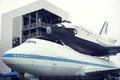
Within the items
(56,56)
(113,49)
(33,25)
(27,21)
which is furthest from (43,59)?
(27,21)

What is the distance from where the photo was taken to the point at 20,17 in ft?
172

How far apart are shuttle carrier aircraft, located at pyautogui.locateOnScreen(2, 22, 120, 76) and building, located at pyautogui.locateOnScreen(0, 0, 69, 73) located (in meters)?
15.2

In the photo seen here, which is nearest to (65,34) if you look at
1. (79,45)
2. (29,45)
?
(79,45)

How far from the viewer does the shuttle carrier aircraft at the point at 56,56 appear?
19078 mm

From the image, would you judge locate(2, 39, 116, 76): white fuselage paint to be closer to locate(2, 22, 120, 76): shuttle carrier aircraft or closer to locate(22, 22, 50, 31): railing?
locate(2, 22, 120, 76): shuttle carrier aircraft

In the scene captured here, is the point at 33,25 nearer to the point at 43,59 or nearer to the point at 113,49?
the point at 113,49

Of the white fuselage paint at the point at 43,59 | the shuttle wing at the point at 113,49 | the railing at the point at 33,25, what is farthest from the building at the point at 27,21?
the white fuselage paint at the point at 43,59

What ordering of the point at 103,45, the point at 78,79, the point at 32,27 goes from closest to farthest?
the point at 78,79
the point at 103,45
the point at 32,27

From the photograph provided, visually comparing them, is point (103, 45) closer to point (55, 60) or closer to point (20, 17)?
point (55, 60)

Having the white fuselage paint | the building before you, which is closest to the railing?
the building

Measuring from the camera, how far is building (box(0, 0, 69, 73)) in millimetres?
49531

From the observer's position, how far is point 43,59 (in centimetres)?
2059

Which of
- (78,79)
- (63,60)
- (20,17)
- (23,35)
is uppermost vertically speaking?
(20,17)

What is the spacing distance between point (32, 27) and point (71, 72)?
1070 inches
